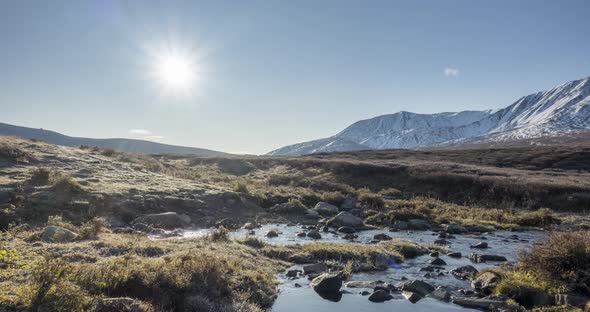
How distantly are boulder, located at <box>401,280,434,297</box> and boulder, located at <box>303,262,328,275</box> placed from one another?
3.72 meters

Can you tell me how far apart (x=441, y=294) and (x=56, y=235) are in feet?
52.2

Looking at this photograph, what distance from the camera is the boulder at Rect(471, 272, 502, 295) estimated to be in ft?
50.7

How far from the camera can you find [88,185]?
31312 millimetres

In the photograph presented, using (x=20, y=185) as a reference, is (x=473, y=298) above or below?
below

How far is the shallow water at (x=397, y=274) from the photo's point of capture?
45.5 feet

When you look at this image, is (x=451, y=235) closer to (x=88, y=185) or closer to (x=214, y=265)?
(x=214, y=265)

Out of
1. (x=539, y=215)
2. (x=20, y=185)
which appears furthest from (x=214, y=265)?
(x=539, y=215)

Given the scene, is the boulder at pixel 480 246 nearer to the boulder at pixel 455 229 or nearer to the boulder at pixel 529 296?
the boulder at pixel 455 229

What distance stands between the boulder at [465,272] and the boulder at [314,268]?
574 centimetres

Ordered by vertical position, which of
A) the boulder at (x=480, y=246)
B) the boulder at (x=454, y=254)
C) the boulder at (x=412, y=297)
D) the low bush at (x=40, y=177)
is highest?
the low bush at (x=40, y=177)

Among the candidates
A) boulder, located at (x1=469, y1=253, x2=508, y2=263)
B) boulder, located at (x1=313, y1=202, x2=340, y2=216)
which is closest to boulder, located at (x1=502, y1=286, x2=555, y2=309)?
boulder, located at (x1=469, y1=253, x2=508, y2=263)

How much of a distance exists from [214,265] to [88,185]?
2200cm

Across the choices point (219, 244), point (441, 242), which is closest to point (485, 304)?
point (219, 244)

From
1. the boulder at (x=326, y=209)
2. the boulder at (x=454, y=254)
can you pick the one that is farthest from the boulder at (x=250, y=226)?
the boulder at (x=454, y=254)
